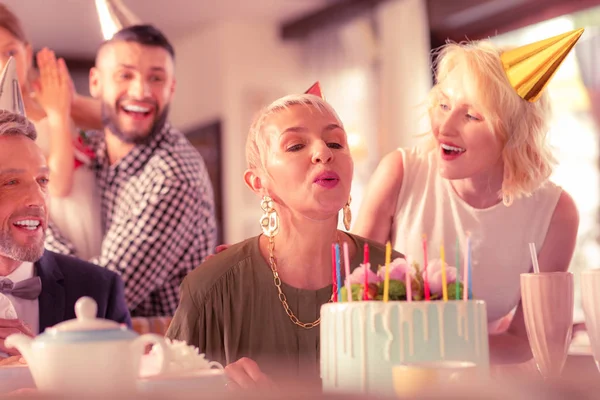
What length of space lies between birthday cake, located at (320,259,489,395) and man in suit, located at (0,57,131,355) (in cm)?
76

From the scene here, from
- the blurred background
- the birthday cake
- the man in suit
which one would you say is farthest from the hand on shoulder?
the blurred background

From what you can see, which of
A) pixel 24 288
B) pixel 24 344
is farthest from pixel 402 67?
pixel 24 344

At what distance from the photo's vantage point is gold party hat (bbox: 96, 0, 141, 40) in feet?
8.57

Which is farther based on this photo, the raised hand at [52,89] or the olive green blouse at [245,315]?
the raised hand at [52,89]

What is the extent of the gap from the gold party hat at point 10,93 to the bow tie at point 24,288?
37 cm

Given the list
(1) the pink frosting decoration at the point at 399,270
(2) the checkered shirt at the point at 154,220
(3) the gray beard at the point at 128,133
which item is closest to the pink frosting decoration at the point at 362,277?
(1) the pink frosting decoration at the point at 399,270

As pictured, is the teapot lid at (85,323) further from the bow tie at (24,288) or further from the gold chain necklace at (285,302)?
the bow tie at (24,288)

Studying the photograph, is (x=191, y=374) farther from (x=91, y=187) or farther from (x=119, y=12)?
(x=119, y=12)

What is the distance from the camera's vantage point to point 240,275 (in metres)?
1.54

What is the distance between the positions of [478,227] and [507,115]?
33cm

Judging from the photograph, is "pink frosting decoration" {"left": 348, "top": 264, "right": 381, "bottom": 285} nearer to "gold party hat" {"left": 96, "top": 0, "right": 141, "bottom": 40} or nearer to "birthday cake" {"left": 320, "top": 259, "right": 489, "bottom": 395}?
"birthday cake" {"left": 320, "top": 259, "right": 489, "bottom": 395}

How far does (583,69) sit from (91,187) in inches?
135

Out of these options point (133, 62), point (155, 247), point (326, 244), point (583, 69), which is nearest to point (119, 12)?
point (133, 62)

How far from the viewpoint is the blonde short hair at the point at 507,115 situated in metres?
2.06
